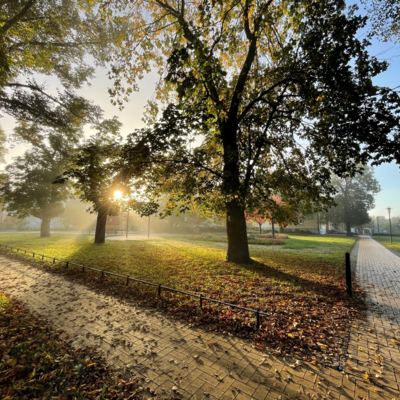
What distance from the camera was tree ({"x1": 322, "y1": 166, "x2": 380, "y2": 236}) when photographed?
41.9 m

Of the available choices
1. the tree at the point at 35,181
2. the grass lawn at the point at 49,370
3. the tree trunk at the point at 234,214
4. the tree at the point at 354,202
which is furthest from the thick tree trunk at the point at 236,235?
the tree at the point at 354,202

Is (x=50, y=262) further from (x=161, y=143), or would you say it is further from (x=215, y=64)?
(x=215, y=64)

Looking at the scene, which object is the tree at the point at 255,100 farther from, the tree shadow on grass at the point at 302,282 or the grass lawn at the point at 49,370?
the grass lawn at the point at 49,370

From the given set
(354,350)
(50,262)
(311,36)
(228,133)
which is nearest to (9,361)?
(354,350)

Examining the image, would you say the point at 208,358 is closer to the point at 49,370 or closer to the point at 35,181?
the point at 49,370

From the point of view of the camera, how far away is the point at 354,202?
140 feet

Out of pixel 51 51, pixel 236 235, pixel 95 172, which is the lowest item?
pixel 236 235

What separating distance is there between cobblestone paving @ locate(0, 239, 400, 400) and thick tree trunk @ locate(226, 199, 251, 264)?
516 centimetres

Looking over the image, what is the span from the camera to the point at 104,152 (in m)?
9.34

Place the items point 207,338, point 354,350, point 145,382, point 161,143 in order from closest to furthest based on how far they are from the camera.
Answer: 1. point 145,382
2. point 354,350
3. point 207,338
4. point 161,143

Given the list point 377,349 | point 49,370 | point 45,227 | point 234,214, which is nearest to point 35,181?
point 45,227

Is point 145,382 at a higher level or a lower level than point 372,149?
lower

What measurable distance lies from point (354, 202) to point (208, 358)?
50453 millimetres

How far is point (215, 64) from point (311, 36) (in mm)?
3055
